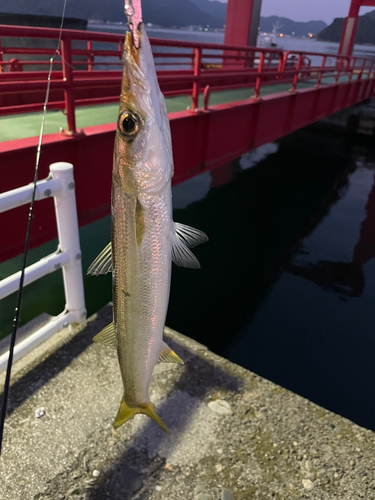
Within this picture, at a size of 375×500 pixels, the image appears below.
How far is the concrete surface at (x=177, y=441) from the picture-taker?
2.30 m

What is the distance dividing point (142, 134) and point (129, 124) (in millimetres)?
64

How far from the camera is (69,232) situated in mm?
3082

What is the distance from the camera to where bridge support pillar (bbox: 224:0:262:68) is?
14.5 meters

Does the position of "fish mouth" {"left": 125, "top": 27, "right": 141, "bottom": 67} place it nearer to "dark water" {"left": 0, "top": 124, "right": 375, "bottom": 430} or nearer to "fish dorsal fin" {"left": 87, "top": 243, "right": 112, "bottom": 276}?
"fish dorsal fin" {"left": 87, "top": 243, "right": 112, "bottom": 276}

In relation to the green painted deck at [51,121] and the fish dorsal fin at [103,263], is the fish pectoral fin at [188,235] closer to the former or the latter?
the fish dorsal fin at [103,263]

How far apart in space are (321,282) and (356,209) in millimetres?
5904

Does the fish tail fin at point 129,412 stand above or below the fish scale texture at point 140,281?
below

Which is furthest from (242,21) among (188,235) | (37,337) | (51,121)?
(188,235)

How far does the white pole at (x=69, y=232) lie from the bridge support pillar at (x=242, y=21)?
13885 millimetres

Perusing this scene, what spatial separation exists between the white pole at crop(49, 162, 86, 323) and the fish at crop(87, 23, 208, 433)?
1450 millimetres

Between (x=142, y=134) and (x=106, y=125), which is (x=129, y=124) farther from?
(x=106, y=125)

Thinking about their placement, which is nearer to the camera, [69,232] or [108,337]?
[108,337]

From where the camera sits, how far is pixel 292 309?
296 inches

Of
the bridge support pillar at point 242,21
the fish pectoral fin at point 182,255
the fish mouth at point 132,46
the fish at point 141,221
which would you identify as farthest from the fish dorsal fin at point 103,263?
the bridge support pillar at point 242,21
